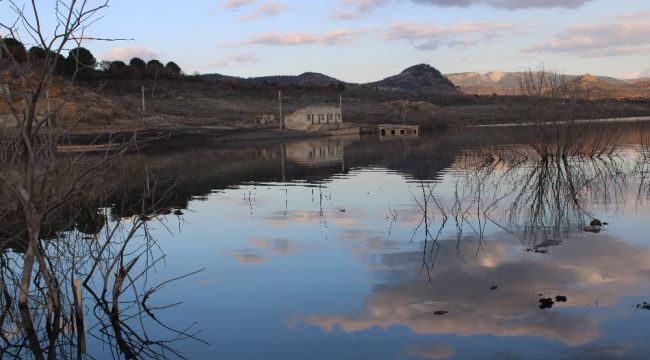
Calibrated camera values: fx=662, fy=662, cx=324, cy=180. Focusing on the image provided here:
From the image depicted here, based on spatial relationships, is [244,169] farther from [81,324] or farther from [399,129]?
[399,129]

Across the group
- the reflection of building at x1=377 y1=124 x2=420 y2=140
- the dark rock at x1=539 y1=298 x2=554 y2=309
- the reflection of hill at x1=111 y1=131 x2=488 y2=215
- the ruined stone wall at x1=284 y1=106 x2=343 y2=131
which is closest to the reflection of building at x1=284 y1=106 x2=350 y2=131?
the ruined stone wall at x1=284 y1=106 x2=343 y2=131

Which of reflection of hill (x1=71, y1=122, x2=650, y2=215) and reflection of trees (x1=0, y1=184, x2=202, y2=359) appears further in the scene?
reflection of hill (x1=71, y1=122, x2=650, y2=215)

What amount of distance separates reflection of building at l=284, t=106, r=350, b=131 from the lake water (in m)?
56.5

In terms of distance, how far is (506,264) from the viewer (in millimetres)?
10188

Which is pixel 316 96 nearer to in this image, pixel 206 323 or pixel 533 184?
pixel 533 184

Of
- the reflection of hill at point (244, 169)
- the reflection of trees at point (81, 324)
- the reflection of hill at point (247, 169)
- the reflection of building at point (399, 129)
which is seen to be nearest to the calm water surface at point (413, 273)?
the reflection of trees at point (81, 324)

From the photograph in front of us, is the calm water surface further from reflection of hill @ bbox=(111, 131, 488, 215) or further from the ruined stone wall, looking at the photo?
the ruined stone wall

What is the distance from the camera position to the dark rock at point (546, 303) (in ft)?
26.2

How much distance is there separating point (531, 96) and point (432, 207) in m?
11.9

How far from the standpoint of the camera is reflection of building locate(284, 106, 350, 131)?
252 ft

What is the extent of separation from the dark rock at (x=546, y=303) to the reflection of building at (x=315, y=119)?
6767 cm

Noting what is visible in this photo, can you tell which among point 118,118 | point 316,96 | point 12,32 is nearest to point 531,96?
point 12,32

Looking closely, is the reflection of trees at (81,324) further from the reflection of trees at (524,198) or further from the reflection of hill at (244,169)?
the reflection of hill at (244,169)

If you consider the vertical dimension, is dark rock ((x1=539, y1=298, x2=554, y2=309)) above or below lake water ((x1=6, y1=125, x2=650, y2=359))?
above
